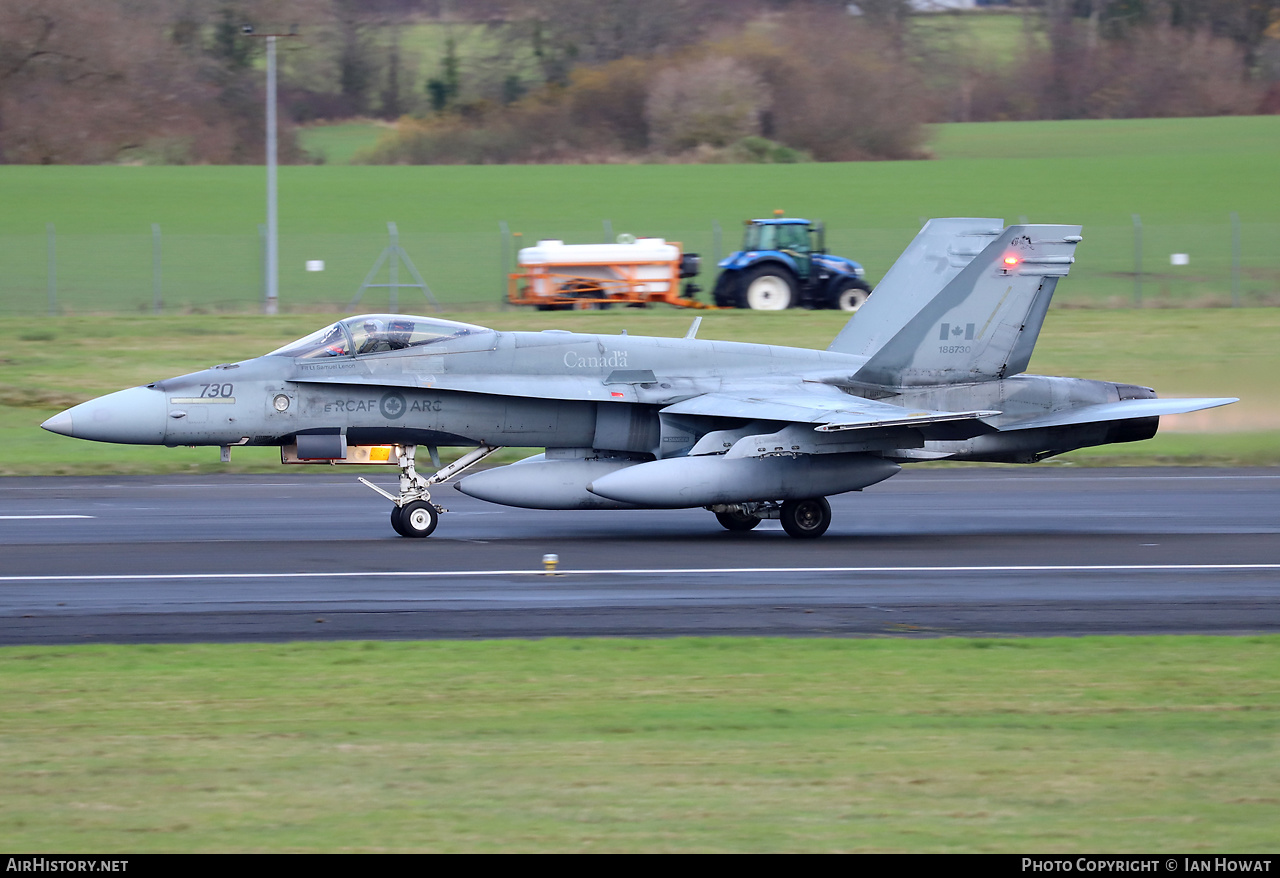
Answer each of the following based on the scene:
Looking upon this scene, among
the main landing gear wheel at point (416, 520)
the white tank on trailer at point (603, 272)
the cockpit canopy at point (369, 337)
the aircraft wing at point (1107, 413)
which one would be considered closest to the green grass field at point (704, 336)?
the white tank on trailer at point (603, 272)

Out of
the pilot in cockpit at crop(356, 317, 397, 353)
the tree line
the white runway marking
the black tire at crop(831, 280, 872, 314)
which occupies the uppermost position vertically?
the tree line

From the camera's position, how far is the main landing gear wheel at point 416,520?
16.8 metres

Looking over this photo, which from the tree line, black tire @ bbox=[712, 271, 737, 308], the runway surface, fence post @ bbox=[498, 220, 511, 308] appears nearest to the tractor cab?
black tire @ bbox=[712, 271, 737, 308]

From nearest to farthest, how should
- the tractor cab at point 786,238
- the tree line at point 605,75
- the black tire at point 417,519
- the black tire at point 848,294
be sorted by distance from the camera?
1. the black tire at point 417,519
2. the black tire at point 848,294
3. the tractor cab at point 786,238
4. the tree line at point 605,75

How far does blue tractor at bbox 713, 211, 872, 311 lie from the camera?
127 feet

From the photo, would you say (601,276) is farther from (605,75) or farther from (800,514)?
(605,75)

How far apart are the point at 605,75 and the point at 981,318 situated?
53.5 m

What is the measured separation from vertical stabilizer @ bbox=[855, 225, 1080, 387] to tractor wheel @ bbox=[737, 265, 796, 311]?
21.0m

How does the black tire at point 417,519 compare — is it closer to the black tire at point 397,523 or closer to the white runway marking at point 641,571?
the black tire at point 397,523

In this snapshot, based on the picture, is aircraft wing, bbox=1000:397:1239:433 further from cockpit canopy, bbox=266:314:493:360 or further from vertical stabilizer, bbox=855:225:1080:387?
cockpit canopy, bbox=266:314:493:360

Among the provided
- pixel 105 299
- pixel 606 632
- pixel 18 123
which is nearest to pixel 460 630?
pixel 606 632

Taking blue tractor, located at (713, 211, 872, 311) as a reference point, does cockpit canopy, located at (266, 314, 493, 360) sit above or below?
below

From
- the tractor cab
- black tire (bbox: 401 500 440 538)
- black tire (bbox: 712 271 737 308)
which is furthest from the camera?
the tractor cab

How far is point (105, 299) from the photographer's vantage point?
41.1 metres
